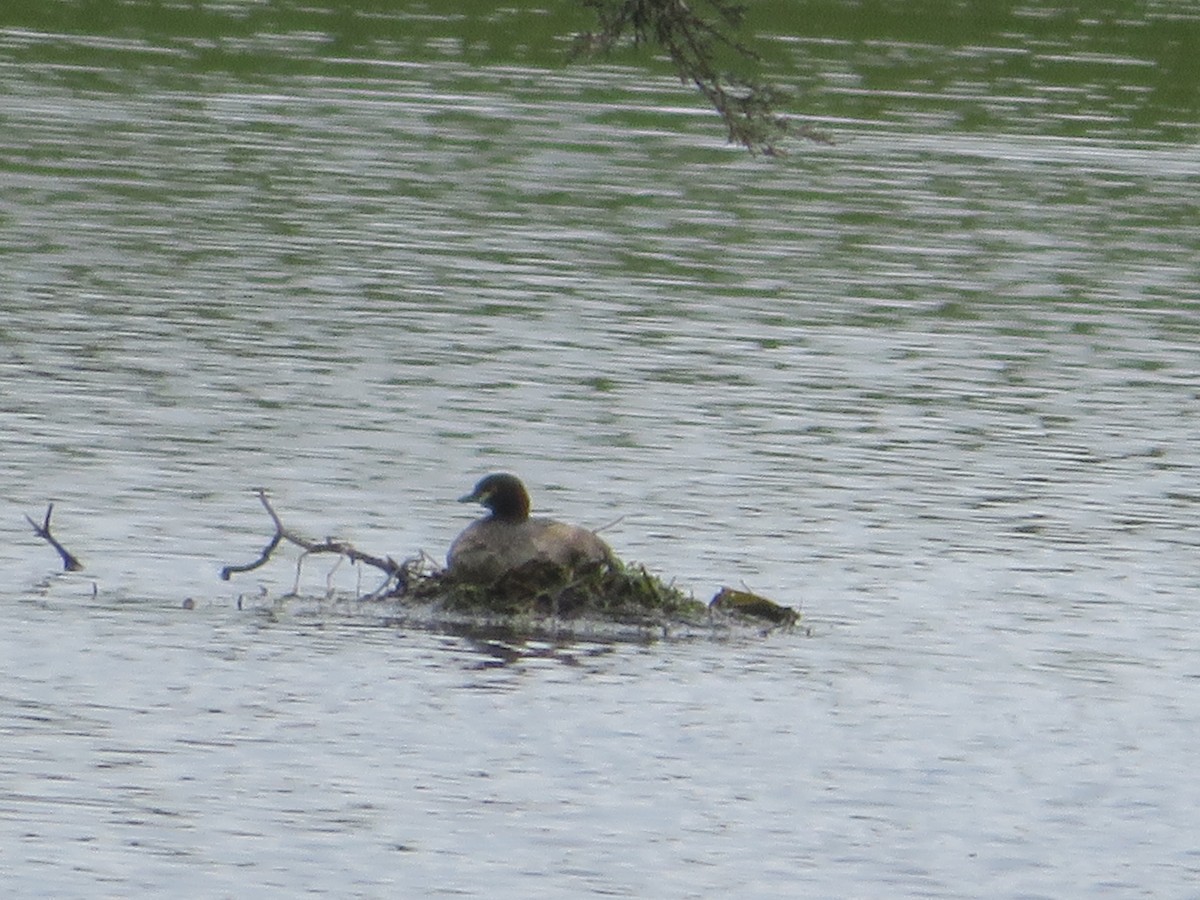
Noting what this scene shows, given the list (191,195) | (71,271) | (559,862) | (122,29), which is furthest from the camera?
(122,29)

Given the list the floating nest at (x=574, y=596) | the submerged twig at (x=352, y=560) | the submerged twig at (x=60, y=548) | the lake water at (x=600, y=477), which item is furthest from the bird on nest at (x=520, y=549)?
the submerged twig at (x=60, y=548)

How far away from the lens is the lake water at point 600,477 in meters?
13.2

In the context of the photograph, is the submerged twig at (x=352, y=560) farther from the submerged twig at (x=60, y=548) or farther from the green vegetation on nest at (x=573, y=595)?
the submerged twig at (x=60, y=548)

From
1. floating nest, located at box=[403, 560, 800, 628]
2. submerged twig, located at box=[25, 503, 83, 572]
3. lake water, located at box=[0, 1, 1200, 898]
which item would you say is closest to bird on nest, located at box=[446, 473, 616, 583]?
floating nest, located at box=[403, 560, 800, 628]

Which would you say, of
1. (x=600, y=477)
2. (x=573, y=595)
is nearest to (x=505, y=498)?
(x=573, y=595)

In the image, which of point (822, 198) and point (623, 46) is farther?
point (623, 46)

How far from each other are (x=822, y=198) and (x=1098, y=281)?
680cm

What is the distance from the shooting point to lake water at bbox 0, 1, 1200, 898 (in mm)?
13219

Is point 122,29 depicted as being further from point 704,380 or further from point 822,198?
point 704,380

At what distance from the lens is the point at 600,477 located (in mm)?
21578

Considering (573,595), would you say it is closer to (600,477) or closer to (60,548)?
(60,548)

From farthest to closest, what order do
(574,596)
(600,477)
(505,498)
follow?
(600,477), (505,498), (574,596)

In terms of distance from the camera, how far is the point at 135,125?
43.2 m

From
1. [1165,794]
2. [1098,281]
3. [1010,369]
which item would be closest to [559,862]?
[1165,794]
